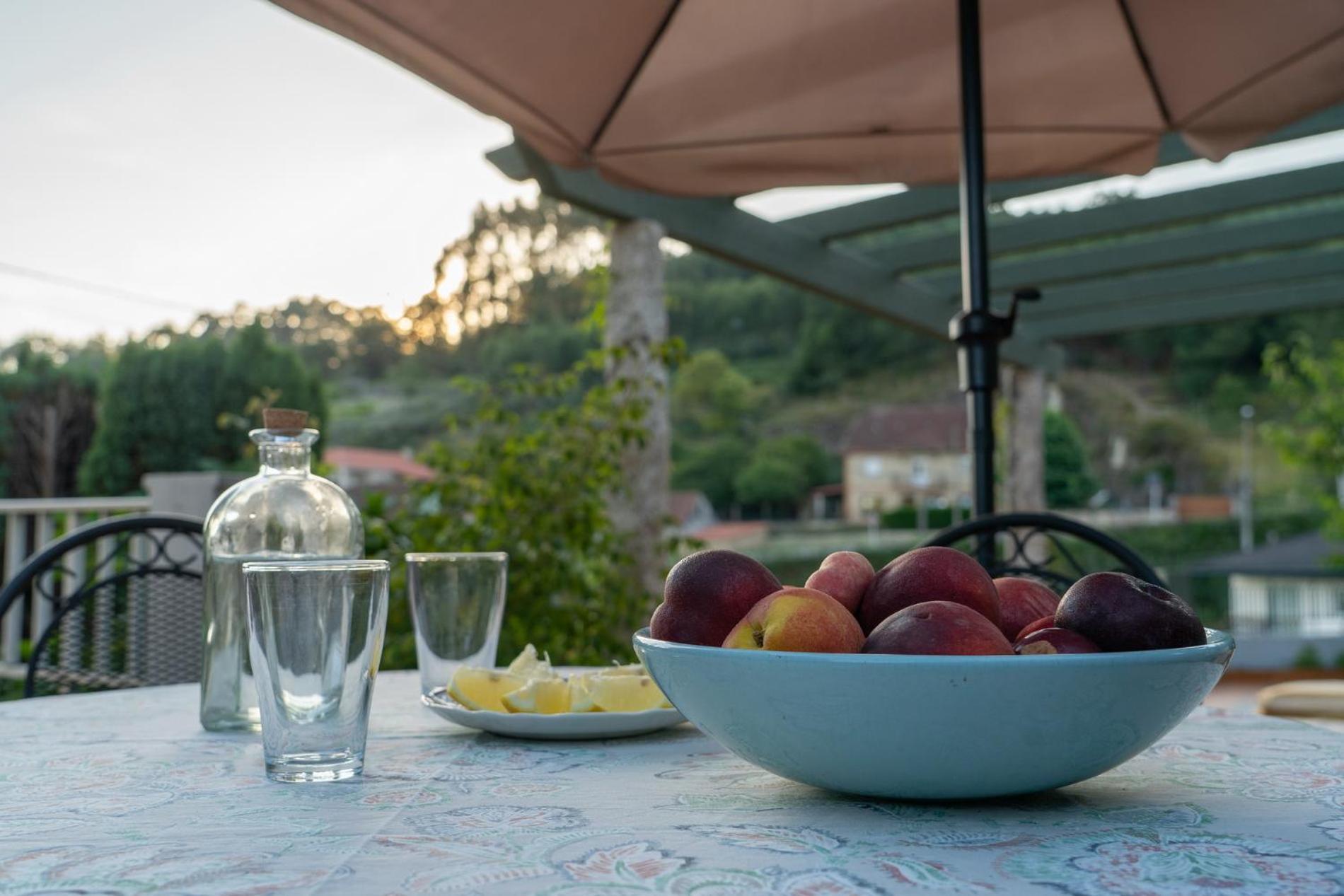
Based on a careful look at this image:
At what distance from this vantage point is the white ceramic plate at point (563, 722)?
2.64 ft

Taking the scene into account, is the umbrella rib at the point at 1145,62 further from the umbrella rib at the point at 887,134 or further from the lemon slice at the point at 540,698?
the lemon slice at the point at 540,698

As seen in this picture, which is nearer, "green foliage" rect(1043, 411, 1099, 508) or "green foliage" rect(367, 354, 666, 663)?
"green foliage" rect(367, 354, 666, 663)

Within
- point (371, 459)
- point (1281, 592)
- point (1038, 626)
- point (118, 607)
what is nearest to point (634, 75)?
point (1038, 626)

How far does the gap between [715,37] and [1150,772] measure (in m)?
1.42

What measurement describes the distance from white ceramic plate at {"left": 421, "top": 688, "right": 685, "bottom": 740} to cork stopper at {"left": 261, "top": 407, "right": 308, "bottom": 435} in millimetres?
261

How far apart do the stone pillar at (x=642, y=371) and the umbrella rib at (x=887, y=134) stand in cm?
136

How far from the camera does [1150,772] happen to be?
709 millimetres

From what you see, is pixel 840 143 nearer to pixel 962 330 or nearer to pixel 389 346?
pixel 962 330

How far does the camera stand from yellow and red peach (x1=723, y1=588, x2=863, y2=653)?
59 cm

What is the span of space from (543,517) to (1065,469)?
54.2ft

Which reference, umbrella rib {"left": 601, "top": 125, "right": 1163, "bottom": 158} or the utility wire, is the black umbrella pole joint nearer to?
umbrella rib {"left": 601, "top": 125, "right": 1163, "bottom": 158}

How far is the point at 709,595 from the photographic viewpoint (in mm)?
658

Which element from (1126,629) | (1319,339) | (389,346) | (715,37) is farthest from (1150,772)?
(1319,339)

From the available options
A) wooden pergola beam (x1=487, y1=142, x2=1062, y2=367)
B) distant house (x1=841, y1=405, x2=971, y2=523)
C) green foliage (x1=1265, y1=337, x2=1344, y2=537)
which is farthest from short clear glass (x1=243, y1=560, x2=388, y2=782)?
distant house (x1=841, y1=405, x2=971, y2=523)
